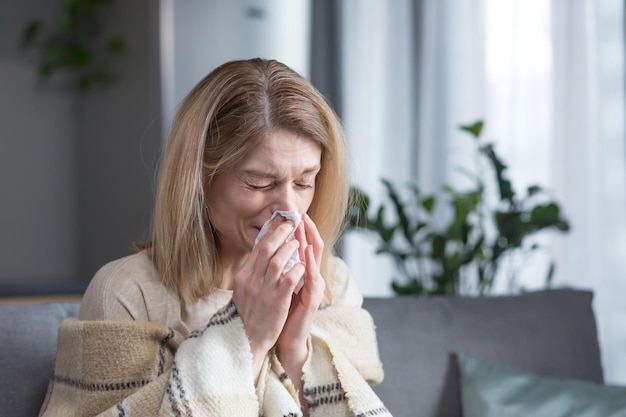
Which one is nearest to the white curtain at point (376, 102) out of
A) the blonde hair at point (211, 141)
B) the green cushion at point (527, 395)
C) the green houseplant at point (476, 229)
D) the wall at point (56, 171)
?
the green houseplant at point (476, 229)

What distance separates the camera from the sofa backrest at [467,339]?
1.82 m

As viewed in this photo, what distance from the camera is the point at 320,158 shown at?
1531 millimetres

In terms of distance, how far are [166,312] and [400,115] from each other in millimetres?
2249

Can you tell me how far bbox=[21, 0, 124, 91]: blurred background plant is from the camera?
4805 mm

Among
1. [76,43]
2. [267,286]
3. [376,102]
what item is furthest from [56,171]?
[267,286]

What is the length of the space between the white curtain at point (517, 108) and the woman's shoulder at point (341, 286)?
1214 millimetres

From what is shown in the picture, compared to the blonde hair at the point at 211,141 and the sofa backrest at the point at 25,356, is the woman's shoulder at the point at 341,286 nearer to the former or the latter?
the blonde hair at the point at 211,141

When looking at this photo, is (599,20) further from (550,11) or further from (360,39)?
(360,39)

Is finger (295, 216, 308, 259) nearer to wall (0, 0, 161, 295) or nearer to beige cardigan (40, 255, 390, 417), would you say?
beige cardigan (40, 255, 390, 417)

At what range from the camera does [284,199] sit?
55.7 inches

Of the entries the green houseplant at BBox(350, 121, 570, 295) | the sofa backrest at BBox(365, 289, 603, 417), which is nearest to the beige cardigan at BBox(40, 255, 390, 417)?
the sofa backrest at BBox(365, 289, 603, 417)

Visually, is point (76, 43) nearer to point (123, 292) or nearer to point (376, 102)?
point (376, 102)

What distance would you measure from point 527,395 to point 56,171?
374 cm

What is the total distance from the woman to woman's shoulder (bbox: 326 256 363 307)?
3.2 inches
